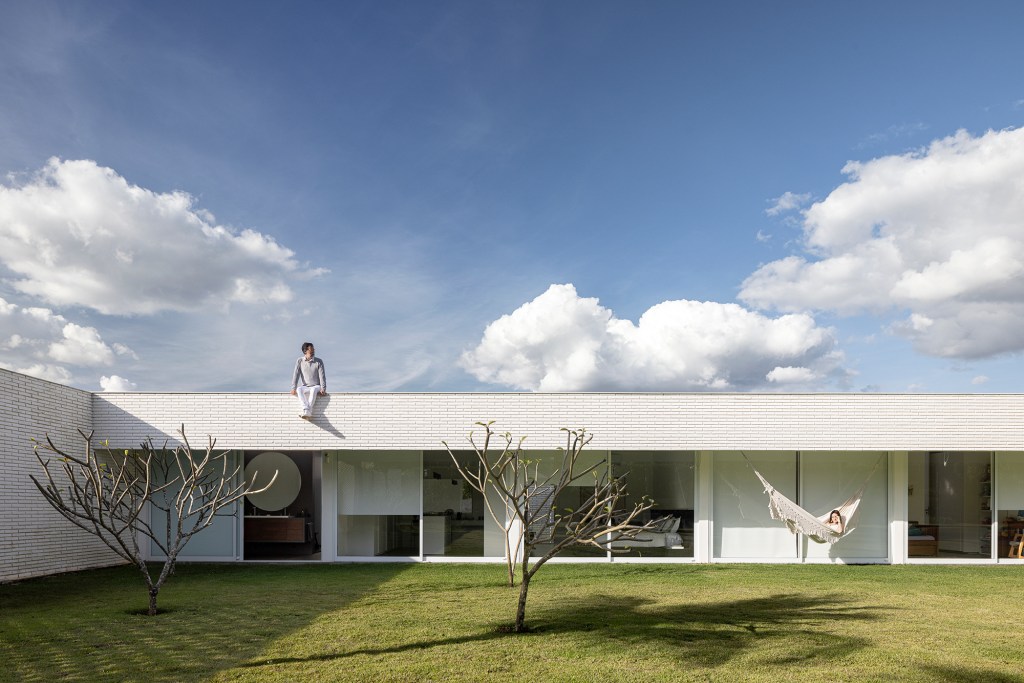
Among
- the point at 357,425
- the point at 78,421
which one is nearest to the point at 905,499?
the point at 357,425

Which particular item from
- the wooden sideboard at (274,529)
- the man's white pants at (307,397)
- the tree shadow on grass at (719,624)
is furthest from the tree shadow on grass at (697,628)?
the wooden sideboard at (274,529)

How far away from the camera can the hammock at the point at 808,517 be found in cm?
1117

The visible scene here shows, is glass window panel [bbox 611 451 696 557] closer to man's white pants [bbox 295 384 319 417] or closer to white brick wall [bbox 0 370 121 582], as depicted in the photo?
man's white pants [bbox 295 384 319 417]

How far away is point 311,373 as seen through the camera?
12195mm

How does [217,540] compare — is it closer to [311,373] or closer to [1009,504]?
[311,373]

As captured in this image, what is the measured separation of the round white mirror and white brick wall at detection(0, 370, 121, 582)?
9.04 feet

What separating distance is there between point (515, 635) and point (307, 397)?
652cm

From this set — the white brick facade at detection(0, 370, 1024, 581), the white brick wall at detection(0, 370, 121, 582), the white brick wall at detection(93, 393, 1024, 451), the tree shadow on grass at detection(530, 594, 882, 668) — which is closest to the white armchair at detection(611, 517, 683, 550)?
the white brick facade at detection(0, 370, 1024, 581)

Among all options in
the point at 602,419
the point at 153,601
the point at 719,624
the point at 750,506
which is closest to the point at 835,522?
the point at 750,506

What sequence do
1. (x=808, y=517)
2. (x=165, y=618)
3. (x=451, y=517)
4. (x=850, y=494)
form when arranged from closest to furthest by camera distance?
1. (x=165, y=618)
2. (x=808, y=517)
3. (x=850, y=494)
4. (x=451, y=517)

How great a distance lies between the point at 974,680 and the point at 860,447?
6.82m

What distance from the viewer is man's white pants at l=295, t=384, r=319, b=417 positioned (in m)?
12.0

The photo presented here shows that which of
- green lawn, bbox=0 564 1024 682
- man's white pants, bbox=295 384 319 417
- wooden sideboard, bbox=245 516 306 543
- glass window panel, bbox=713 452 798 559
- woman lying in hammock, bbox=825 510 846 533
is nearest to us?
green lawn, bbox=0 564 1024 682

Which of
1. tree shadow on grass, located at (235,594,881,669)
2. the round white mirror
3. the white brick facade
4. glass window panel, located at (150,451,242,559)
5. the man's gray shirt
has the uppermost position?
the man's gray shirt
